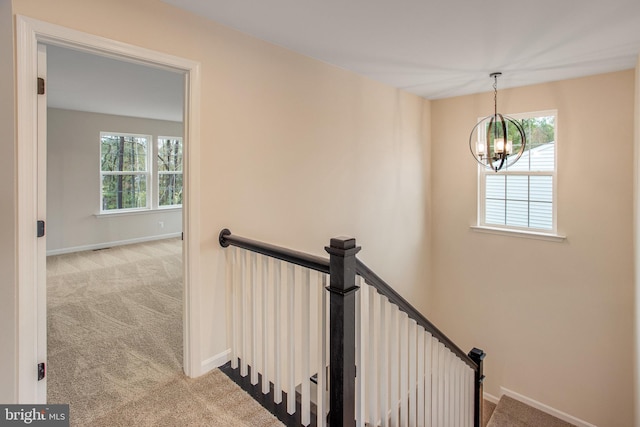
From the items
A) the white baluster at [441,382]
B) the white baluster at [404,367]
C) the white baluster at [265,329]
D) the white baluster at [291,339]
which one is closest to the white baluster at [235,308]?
the white baluster at [265,329]

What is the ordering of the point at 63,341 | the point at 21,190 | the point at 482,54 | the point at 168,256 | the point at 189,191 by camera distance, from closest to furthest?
the point at 21,190 → the point at 189,191 → the point at 63,341 → the point at 482,54 → the point at 168,256

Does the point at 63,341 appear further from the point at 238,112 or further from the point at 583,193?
the point at 583,193

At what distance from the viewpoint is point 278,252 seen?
6.33 ft

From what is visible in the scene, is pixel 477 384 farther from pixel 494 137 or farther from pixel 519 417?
pixel 494 137

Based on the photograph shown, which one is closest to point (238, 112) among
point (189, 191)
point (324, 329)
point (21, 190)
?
point (189, 191)

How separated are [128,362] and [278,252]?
151 cm

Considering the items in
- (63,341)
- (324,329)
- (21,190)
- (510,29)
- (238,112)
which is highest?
(510,29)

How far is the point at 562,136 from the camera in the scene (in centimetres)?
393

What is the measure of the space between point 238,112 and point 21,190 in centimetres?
132

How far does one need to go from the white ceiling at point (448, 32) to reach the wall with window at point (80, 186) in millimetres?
A: 5048

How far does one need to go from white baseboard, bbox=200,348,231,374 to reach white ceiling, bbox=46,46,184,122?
1960 millimetres

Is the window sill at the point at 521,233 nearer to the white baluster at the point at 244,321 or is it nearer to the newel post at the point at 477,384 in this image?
the newel post at the point at 477,384

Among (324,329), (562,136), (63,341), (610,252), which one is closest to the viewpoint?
(324,329)

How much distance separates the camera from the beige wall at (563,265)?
3643 millimetres
